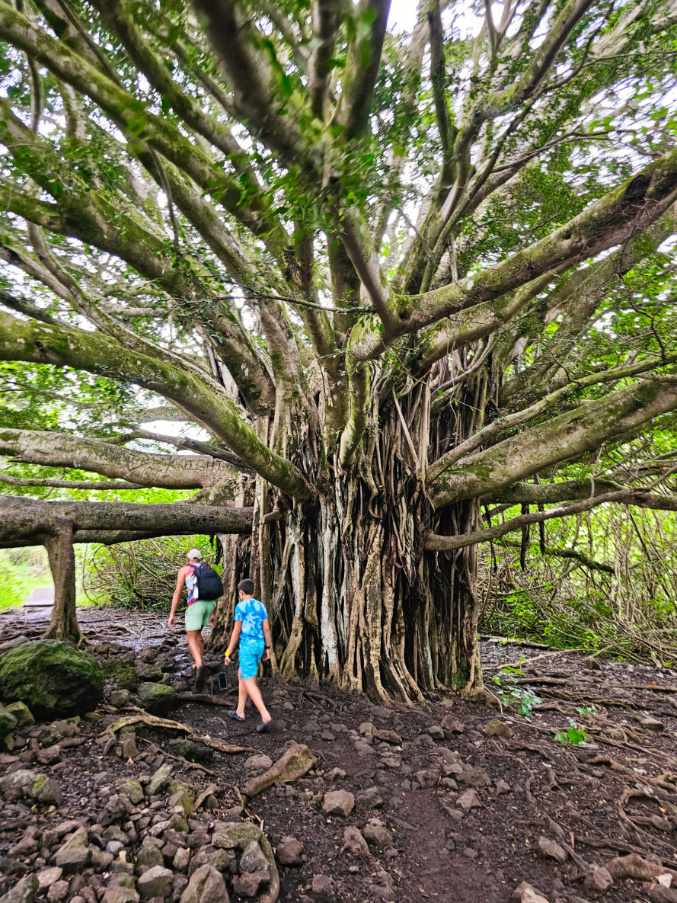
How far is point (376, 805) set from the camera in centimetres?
242

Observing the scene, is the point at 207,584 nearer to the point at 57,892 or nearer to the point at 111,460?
the point at 111,460

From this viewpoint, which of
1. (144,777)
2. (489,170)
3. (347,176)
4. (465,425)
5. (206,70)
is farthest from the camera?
(465,425)

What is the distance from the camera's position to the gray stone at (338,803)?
7.61 feet

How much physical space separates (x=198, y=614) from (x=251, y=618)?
2.92 ft

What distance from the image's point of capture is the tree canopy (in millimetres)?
1881

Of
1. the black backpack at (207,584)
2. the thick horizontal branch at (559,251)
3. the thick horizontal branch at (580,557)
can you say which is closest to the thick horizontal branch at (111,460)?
the black backpack at (207,584)

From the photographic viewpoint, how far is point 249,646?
3377 mm

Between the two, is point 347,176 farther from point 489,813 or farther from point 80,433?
point 80,433

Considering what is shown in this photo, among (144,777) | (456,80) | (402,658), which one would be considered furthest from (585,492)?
(144,777)

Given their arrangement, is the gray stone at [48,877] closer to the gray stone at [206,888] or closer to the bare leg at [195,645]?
the gray stone at [206,888]

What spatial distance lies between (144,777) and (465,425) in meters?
4.04

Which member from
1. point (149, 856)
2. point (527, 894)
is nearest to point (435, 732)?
point (527, 894)

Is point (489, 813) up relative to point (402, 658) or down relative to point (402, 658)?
down

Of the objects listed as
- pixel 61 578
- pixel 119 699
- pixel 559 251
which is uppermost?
pixel 559 251
